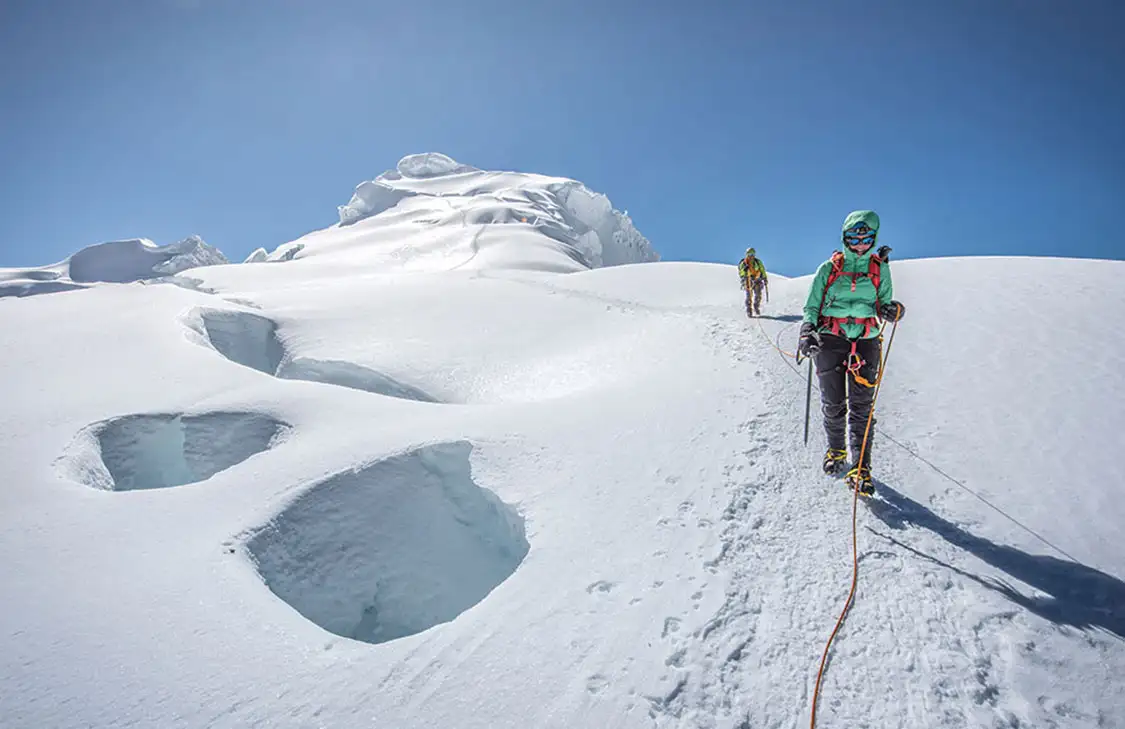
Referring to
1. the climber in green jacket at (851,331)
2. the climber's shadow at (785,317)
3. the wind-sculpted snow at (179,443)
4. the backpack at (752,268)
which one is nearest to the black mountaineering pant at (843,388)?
the climber in green jacket at (851,331)

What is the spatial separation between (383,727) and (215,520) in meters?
2.76

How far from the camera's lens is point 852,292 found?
4738 millimetres

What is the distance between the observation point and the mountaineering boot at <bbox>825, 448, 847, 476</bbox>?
4914 mm

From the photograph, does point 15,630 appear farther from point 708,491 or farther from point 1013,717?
point 1013,717

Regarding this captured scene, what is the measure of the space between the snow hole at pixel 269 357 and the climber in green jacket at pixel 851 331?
7.49m

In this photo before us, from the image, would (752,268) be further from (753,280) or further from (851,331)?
(851,331)

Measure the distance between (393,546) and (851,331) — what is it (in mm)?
5044

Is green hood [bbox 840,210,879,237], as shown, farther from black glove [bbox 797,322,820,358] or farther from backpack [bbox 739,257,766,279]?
backpack [bbox 739,257,766,279]

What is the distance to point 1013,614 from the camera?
323 cm

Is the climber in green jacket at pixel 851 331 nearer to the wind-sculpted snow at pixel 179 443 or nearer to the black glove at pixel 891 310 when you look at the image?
the black glove at pixel 891 310

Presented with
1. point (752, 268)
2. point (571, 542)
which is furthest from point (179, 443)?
point (752, 268)

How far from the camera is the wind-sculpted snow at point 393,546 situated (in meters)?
4.65

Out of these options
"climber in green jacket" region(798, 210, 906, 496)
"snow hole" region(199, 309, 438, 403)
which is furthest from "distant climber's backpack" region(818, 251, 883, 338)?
"snow hole" region(199, 309, 438, 403)

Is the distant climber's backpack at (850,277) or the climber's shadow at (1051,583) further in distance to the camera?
the distant climber's backpack at (850,277)
